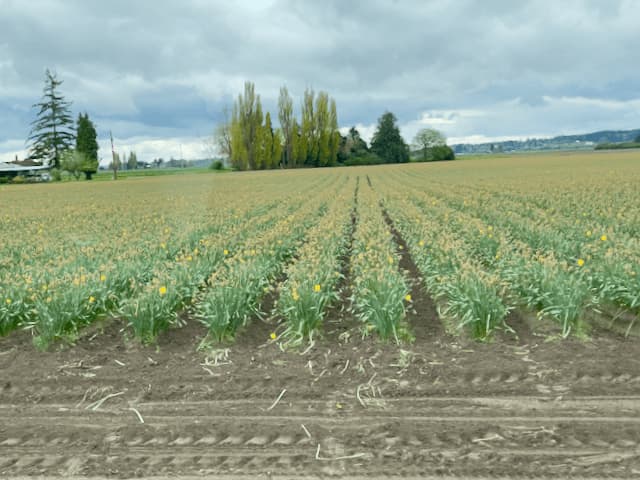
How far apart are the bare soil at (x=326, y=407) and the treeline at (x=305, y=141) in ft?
199

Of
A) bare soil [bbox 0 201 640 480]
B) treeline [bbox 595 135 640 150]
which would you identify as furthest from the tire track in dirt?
treeline [bbox 595 135 640 150]

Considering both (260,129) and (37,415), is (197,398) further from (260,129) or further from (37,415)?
(260,129)

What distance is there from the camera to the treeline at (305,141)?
67.0 metres

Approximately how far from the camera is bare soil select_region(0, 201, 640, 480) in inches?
136

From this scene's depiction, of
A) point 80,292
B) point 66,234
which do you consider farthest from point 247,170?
point 80,292

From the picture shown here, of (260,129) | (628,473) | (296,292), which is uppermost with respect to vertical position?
(260,129)

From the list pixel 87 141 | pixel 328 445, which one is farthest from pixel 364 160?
pixel 328 445

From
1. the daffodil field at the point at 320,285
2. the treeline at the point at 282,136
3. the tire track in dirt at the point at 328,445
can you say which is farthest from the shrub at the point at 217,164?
the tire track in dirt at the point at 328,445

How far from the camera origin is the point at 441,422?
3939 mm

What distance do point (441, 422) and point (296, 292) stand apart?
2.50m

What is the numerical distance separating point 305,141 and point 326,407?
268 feet

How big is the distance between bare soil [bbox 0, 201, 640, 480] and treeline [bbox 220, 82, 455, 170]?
199 ft

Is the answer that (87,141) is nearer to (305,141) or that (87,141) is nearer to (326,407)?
(305,141)

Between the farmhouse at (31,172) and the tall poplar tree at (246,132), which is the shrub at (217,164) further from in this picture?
the farmhouse at (31,172)
